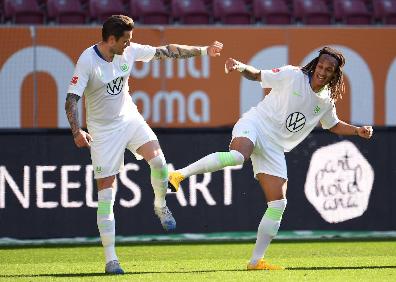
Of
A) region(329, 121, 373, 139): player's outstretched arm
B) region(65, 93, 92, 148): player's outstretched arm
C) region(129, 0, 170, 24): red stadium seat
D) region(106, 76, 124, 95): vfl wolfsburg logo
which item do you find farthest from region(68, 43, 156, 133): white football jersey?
region(129, 0, 170, 24): red stadium seat

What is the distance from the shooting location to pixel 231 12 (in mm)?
17812

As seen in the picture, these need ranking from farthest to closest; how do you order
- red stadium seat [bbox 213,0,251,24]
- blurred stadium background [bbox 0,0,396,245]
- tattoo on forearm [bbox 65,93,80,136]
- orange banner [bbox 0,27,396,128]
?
red stadium seat [bbox 213,0,251,24], orange banner [bbox 0,27,396,128], blurred stadium background [bbox 0,0,396,245], tattoo on forearm [bbox 65,93,80,136]

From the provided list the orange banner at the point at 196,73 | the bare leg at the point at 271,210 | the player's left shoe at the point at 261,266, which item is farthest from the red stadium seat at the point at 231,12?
the player's left shoe at the point at 261,266

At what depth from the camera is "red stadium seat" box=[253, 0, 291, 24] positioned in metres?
17.9

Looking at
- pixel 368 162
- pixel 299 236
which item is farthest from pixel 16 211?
pixel 368 162

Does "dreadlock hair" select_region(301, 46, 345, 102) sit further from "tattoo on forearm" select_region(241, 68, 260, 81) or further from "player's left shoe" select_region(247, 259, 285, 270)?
"player's left shoe" select_region(247, 259, 285, 270)

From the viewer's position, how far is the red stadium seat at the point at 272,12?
1792 cm

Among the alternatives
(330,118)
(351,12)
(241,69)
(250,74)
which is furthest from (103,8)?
(241,69)

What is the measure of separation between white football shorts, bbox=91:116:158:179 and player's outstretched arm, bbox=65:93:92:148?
1.75 ft

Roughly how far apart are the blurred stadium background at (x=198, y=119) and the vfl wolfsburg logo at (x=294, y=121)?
10.5 feet

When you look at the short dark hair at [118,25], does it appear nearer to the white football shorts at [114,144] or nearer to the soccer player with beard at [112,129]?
the soccer player with beard at [112,129]

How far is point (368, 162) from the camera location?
12219 millimetres

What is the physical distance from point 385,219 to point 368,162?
646mm

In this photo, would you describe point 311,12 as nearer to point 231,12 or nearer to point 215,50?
point 231,12
